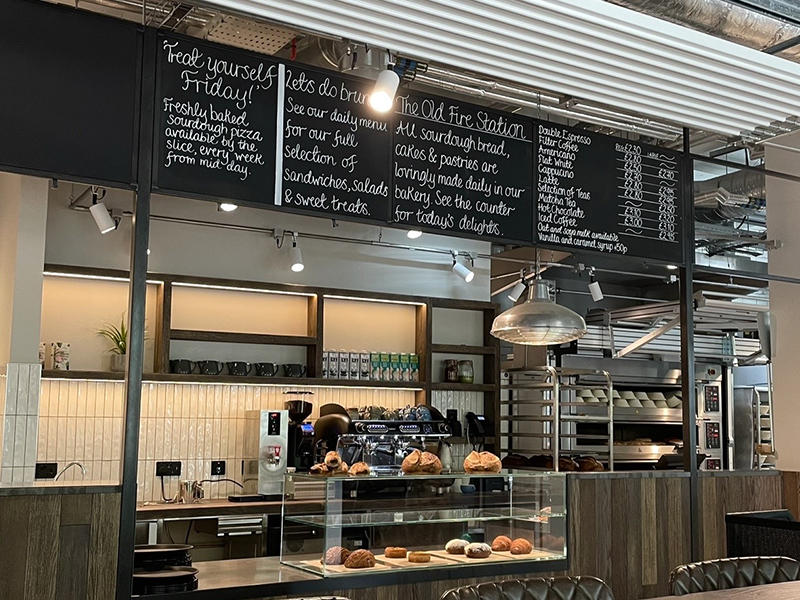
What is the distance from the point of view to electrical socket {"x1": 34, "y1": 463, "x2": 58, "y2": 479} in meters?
6.56

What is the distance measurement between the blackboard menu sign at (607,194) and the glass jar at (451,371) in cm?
320

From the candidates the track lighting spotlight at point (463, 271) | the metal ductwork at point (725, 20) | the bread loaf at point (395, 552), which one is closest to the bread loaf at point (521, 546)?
the bread loaf at point (395, 552)

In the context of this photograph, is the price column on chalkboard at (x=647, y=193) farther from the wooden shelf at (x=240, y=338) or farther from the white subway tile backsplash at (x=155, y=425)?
the white subway tile backsplash at (x=155, y=425)

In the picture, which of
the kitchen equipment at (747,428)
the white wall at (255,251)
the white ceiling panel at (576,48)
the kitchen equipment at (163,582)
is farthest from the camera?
the kitchen equipment at (747,428)

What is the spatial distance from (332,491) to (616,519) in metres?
1.86

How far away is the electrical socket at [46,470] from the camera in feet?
21.5

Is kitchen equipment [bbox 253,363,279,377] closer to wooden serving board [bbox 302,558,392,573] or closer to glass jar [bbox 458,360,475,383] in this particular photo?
glass jar [bbox 458,360,475,383]

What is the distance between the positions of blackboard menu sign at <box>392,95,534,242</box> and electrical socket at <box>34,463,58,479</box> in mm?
3782

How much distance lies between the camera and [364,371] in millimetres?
7773

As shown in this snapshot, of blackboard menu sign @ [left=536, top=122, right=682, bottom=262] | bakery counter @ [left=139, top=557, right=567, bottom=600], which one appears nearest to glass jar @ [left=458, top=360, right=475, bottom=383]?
blackboard menu sign @ [left=536, top=122, right=682, bottom=262]

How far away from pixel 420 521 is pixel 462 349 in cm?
423

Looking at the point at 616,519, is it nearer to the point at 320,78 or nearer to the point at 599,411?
the point at 320,78

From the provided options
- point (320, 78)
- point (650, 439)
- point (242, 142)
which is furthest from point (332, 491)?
point (650, 439)

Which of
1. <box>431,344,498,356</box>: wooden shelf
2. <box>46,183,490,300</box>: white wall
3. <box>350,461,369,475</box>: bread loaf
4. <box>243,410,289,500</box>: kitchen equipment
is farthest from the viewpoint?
<box>431,344,498,356</box>: wooden shelf
